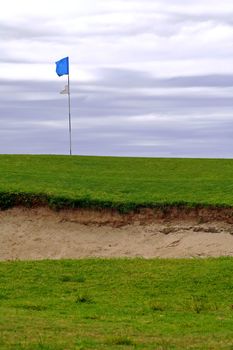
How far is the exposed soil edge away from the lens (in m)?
26.9

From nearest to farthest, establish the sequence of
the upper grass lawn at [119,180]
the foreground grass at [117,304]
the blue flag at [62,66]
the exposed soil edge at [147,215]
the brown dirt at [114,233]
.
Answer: the foreground grass at [117,304]
the brown dirt at [114,233]
the exposed soil edge at [147,215]
the upper grass lawn at [119,180]
the blue flag at [62,66]

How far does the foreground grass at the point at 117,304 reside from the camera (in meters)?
13.3

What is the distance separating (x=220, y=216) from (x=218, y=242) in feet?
4.16

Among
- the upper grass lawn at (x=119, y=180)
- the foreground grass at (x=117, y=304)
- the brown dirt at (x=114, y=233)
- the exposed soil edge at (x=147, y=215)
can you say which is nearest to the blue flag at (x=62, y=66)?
the upper grass lawn at (x=119, y=180)

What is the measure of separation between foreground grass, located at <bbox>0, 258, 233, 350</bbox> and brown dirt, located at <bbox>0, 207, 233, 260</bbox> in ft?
10.7

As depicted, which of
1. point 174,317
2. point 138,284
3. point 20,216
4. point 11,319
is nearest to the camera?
point 11,319

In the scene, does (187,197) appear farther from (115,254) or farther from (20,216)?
(20,216)

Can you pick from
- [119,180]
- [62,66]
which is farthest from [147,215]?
[62,66]

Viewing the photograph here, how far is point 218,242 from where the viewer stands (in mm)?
25797

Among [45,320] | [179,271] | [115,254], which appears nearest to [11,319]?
[45,320]

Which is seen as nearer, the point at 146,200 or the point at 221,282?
the point at 221,282

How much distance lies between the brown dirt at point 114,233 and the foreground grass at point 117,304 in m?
3.27

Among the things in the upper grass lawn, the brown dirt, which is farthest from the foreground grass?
the upper grass lawn

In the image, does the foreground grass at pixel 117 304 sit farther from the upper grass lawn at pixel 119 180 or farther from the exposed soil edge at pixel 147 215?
the upper grass lawn at pixel 119 180
